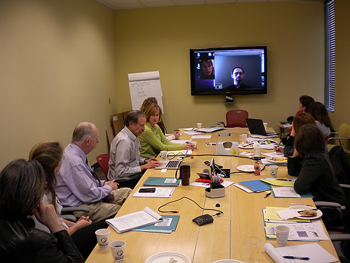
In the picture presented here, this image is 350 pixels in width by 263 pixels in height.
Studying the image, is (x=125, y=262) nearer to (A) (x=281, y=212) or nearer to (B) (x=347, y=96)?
(A) (x=281, y=212)

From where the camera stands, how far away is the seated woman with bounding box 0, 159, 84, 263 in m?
1.59

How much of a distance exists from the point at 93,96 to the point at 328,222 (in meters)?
5.09

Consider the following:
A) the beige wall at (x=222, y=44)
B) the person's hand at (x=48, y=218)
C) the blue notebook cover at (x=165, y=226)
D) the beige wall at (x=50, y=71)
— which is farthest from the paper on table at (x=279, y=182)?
the beige wall at (x=222, y=44)

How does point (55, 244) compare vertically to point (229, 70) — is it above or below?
below

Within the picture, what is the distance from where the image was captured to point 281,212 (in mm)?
2406

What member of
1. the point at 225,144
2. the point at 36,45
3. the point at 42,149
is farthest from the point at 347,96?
the point at 42,149

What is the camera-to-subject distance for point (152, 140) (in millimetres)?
4574

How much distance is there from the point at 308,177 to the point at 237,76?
5136 millimetres

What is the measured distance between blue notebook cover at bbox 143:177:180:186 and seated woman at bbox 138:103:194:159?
1.24 metres

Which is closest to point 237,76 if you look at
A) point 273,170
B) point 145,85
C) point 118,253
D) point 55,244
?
point 145,85

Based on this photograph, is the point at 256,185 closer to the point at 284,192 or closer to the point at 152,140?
the point at 284,192

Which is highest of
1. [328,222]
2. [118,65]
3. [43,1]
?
[43,1]

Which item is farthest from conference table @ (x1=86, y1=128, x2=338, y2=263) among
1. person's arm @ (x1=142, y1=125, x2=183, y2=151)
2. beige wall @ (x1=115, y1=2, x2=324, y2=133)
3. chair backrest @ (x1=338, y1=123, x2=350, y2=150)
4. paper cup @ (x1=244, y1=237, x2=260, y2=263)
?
beige wall @ (x1=115, y1=2, x2=324, y2=133)

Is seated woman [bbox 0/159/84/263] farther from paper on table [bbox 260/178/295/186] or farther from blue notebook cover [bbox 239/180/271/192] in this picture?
paper on table [bbox 260/178/295/186]
